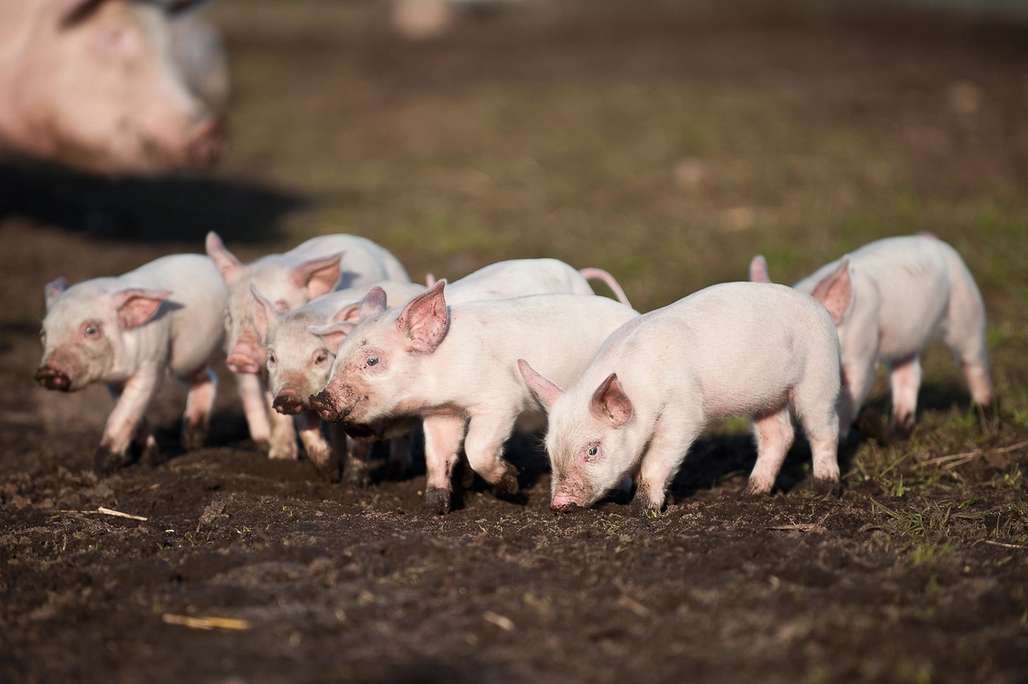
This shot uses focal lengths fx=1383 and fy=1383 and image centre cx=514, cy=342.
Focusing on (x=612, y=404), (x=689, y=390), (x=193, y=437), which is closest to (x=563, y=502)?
(x=612, y=404)

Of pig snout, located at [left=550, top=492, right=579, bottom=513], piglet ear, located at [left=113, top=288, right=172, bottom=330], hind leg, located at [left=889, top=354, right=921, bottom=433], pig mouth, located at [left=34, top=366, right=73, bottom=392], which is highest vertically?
piglet ear, located at [left=113, top=288, right=172, bottom=330]

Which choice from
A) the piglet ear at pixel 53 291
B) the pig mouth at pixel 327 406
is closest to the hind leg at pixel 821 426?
the pig mouth at pixel 327 406

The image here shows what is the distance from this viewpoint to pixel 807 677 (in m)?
3.54

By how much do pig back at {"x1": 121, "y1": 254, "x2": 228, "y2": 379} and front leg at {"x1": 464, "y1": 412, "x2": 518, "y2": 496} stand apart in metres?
1.87

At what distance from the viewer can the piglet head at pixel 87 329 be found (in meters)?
5.96

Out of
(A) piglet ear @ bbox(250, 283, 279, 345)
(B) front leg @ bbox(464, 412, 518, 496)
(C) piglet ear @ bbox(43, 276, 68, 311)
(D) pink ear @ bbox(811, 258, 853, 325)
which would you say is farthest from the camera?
(C) piglet ear @ bbox(43, 276, 68, 311)

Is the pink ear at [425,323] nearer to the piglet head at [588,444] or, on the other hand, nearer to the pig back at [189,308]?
the piglet head at [588,444]

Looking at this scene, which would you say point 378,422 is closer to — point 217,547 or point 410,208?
point 217,547

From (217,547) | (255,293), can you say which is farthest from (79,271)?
(217,547)

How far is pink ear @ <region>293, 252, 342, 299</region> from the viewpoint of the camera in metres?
6.03

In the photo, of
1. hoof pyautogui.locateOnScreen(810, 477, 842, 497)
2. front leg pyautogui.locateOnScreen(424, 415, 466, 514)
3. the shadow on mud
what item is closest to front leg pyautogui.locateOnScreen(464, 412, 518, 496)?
front leg pyautogui.locateOnScreen(424, 415, 466, 514)

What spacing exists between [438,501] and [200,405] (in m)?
2.04

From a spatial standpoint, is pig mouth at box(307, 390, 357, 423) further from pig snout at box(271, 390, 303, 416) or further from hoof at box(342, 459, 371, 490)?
hoof at box(342, 459, 371, 490)

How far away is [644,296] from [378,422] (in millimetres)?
4066
